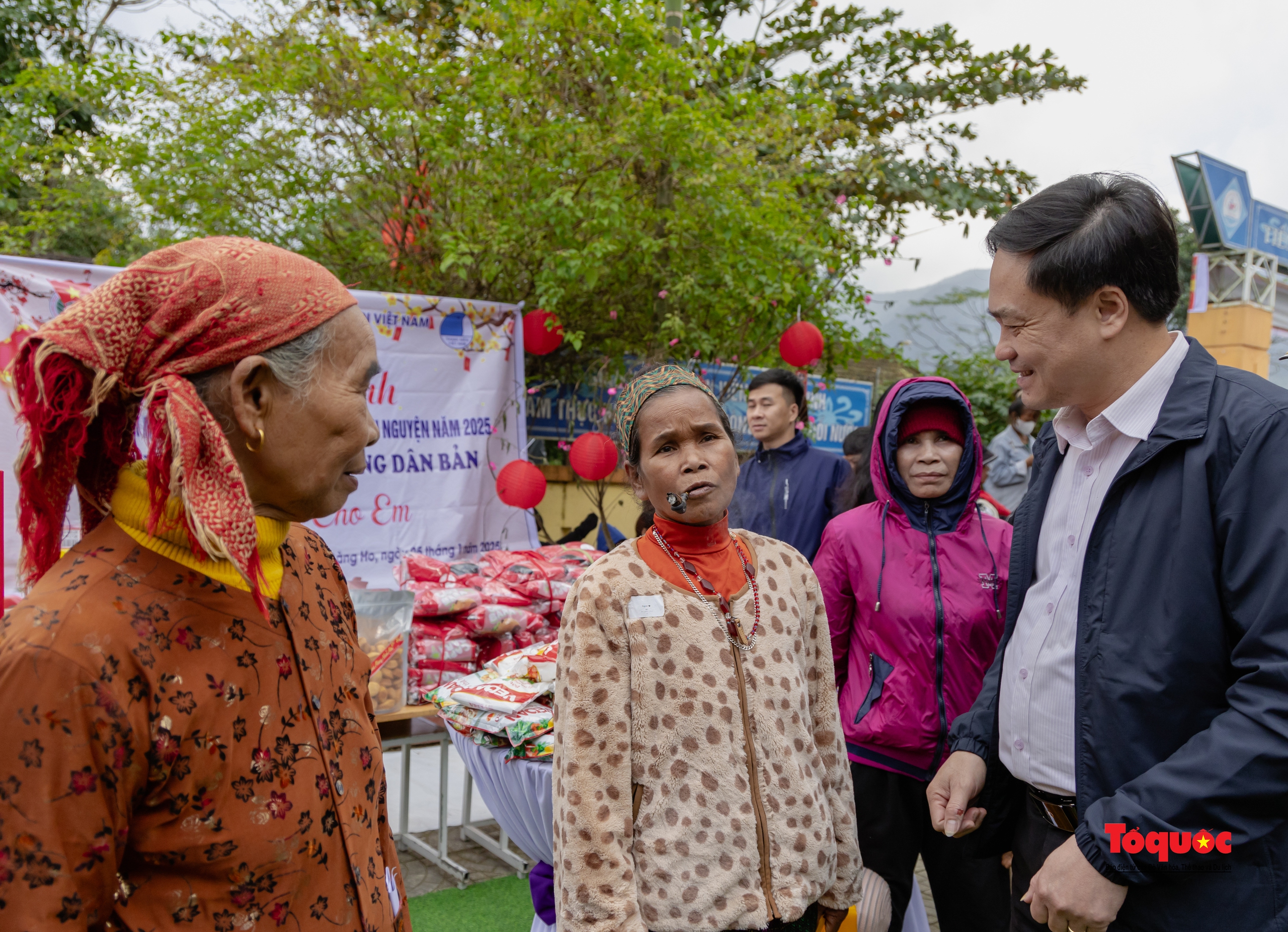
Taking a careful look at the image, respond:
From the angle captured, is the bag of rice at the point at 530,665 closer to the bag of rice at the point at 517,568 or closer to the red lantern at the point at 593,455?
the bag of rice at the point at 517,568

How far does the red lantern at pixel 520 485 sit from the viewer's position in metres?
5.32

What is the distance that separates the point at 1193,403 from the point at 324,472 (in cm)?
147

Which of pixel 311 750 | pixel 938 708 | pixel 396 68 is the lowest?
pixel 938 708

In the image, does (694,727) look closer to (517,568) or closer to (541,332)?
(517,568)

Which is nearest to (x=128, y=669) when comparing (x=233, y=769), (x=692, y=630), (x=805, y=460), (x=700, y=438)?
(x=233, y=769)

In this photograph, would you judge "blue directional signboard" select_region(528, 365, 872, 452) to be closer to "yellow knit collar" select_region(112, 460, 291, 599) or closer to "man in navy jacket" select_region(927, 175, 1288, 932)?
"man in navy jacket" select_region(927, 175, 1288, 932)

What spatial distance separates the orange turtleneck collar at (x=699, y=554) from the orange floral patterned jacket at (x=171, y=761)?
0.83 m

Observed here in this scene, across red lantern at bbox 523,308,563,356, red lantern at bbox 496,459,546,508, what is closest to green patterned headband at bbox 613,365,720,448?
red lantern at bbox 496,459,546,508

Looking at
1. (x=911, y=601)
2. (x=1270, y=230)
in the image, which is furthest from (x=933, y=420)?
(x=1270, y=230)

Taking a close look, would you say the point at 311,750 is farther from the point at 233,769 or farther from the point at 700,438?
the point at 700,438

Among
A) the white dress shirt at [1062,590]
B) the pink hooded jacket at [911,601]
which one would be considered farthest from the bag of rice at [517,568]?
Result: the white dress shirt at [1062,590]

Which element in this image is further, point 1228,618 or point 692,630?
point 692,630

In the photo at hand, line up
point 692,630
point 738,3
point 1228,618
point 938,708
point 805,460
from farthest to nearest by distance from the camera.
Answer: point 738,3, point 805,460, point 938,708, point 692,630, point 1228,618

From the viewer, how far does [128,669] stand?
982mm
